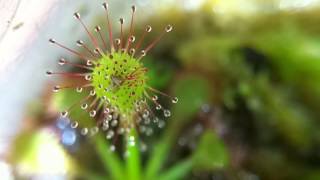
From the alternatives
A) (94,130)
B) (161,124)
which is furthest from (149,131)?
(94,130)

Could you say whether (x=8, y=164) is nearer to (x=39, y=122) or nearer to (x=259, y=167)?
(x=39, y=122)

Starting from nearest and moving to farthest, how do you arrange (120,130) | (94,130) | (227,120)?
(120,130), (94,130), (227,120)

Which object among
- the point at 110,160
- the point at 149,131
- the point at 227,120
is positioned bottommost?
the point at 110,160

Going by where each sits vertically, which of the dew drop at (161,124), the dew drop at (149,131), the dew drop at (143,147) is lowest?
the dew drop at (143,147)

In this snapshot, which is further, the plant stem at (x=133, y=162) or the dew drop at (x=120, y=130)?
the plant stem at (x=133, y=162)

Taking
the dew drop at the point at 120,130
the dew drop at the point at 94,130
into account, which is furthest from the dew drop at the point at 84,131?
the dew drop at the point at 120,130

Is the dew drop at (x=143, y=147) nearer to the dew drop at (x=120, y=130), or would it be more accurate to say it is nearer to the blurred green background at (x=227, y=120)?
the blurred green background at (x=227, y=120)

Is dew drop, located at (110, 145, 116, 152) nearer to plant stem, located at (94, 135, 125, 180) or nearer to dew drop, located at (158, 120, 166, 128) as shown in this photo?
plant stem, located at (94, 135, 125, 180)

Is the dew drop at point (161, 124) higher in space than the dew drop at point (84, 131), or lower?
higher

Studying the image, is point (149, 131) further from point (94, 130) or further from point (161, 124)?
point (94, 130)
